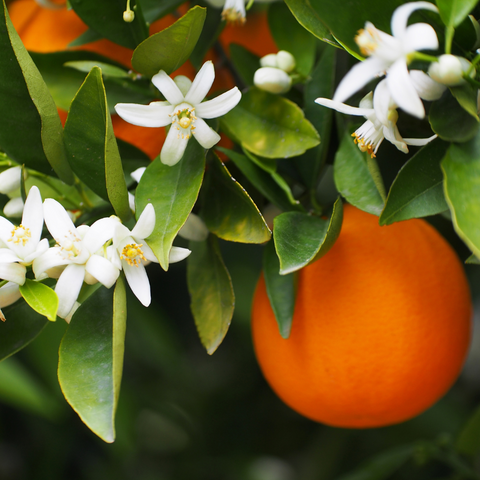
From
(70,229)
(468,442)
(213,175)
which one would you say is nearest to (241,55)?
(213,175)

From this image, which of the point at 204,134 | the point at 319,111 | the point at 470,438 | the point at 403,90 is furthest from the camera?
the point at 470,438

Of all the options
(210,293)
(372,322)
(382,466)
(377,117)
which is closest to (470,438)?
(382,466)

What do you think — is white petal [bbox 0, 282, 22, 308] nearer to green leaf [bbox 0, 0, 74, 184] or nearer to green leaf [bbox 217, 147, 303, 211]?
green leaf [bbox 0, 0, 74, 184]

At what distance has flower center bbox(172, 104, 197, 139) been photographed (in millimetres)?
416

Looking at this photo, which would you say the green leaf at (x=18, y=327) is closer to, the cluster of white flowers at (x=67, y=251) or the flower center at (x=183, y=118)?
the cluster of white flowers at (x=67, y=251)

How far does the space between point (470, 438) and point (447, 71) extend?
67 cm

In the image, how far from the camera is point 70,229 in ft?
1.29

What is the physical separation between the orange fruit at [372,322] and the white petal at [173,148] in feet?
0.61

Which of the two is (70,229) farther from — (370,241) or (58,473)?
(58,473)

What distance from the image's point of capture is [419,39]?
0.32m

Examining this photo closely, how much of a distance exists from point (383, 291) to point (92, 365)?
287 millimetres

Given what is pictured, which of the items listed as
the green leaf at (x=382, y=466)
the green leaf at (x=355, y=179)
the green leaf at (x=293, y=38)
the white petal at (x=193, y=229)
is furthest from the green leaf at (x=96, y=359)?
the green leaf at (x=382, y=466)

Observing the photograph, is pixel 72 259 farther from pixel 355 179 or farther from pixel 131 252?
pixel 355 179

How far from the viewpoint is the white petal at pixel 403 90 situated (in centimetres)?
31
